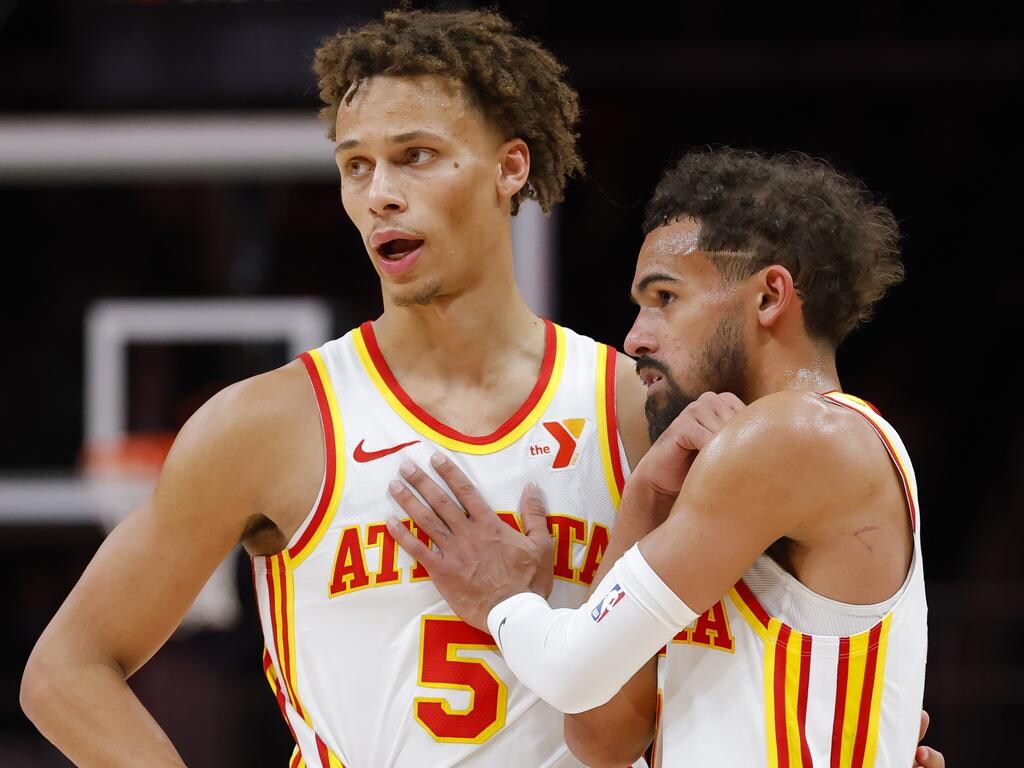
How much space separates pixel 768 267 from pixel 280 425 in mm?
969

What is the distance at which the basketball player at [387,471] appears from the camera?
2.61 meters

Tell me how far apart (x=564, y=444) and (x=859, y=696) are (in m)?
0.78

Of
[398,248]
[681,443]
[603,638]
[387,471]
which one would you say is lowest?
[603,638]

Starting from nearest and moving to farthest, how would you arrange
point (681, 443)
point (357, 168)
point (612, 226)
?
1. point (681, 443)
2. point (357, 168)
3. point (612, 226)

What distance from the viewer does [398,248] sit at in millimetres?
2754

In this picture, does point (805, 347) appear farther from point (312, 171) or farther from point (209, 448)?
point (312, 171)

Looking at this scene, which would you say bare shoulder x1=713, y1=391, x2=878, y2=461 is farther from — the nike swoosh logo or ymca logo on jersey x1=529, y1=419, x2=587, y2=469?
the nike swoosh logo

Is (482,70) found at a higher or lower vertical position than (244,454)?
higher

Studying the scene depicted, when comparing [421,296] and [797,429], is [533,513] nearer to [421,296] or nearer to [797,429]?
[421,296]

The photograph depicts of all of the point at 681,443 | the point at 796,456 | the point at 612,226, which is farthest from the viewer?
the point at 612,226

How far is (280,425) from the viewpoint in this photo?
2660mm

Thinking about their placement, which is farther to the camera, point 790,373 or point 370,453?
point 370,453

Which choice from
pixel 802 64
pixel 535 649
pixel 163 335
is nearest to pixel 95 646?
pixel 535 649

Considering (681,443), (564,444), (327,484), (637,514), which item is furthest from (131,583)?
(681,443)
